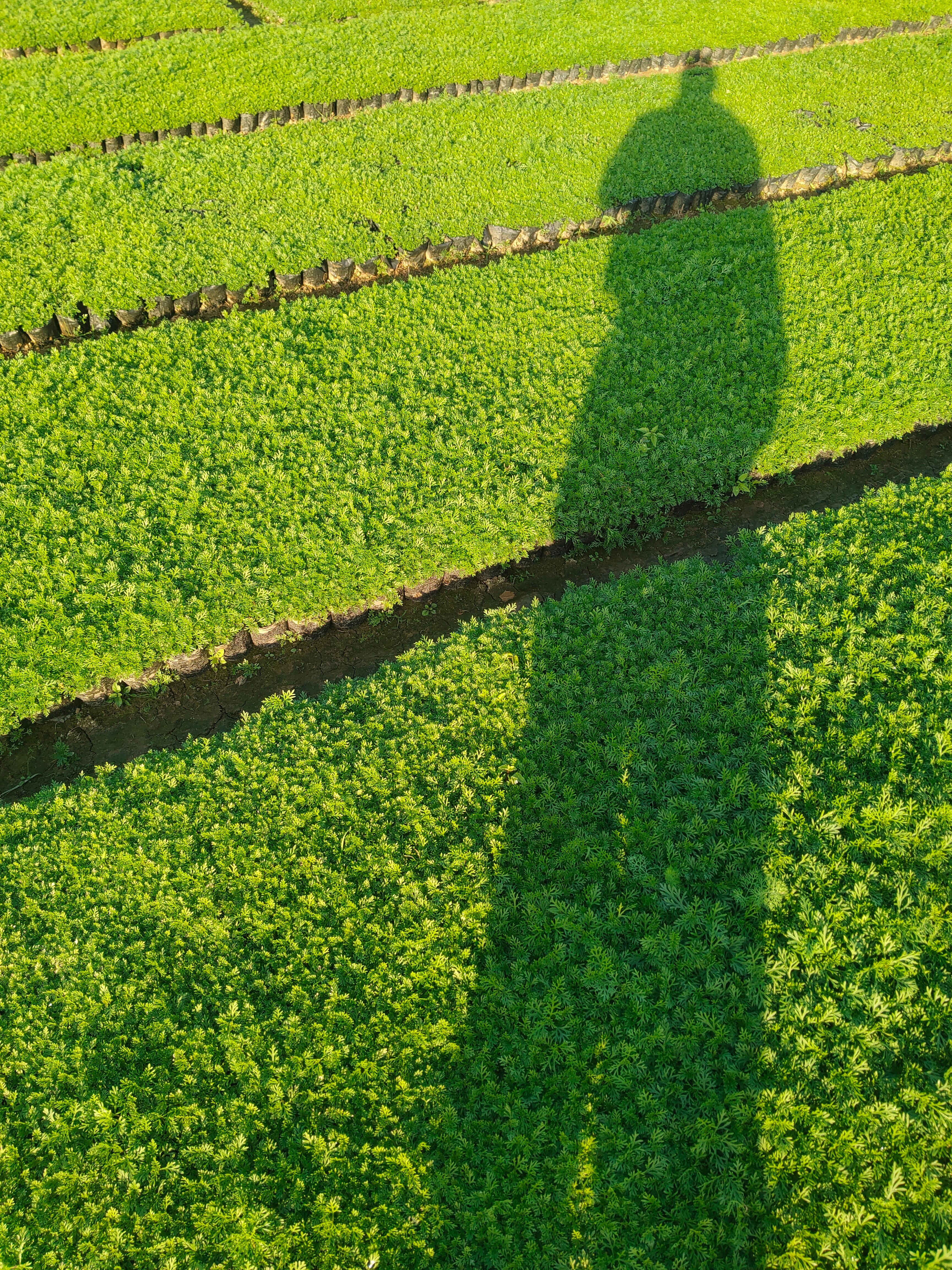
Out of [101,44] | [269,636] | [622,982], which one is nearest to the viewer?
[622,982]

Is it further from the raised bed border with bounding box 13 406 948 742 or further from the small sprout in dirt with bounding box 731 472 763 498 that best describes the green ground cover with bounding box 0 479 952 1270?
→ the small sprout in dirt with bounding box 731 472 763 498

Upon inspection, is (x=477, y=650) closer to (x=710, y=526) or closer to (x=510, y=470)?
(x=510, y=470)

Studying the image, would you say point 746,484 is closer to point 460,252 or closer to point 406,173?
point 460,252

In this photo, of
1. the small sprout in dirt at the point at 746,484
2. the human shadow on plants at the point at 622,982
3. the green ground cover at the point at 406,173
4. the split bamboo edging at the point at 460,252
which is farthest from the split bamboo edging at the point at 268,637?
the green ground cover at the point at 406,173

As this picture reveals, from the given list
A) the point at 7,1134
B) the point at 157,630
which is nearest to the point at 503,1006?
the point at 7,1134

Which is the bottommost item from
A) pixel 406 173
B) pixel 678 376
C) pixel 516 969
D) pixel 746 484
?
pixel 516 969

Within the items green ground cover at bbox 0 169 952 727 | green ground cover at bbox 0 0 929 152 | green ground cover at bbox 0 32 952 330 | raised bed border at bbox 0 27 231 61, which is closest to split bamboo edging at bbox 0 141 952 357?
green ground cover at bbox 0 32 952 330

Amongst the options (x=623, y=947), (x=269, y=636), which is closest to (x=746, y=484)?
(x=269, y=636)
